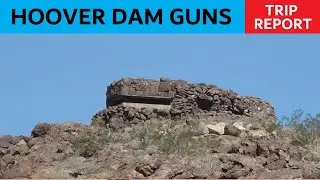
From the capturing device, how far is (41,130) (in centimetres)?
1814

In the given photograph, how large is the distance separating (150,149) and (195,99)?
481cm

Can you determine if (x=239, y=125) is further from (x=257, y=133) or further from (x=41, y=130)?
(x=41, y=130)

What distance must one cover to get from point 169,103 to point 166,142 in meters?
4.10

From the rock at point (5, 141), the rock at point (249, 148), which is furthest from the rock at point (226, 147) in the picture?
the rock at point (5, 141)

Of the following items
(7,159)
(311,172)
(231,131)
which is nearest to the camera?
(311,172)

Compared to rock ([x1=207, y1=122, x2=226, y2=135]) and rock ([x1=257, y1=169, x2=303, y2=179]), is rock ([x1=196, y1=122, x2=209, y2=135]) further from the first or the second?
rock ([x1=257, y1=169, x2=303, y2=179])

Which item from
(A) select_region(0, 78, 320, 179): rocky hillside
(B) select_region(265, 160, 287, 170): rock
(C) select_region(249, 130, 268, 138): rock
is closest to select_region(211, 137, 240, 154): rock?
(A) select_region(0, 78, 320, 179): rocky hillside

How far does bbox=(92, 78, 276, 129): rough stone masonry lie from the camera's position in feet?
65.2

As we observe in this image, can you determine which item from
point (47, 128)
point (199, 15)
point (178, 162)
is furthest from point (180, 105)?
point (199, 15)

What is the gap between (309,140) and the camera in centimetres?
1694

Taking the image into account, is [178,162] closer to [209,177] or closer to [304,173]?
[209,177]

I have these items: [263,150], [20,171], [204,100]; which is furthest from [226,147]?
[204,100]

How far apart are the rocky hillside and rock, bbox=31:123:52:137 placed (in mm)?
23

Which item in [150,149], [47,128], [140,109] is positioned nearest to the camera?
[150,149]
